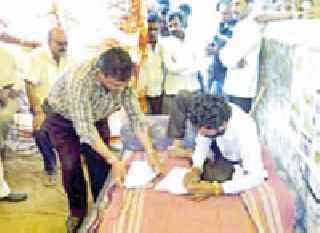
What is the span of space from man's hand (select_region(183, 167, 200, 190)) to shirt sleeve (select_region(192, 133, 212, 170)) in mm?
49

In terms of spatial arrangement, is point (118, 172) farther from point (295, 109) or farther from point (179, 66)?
point (295, 109)

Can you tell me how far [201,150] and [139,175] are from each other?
0.30m

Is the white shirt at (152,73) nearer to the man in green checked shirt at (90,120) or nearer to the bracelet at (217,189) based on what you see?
the man in green checked shirt at (90,120)

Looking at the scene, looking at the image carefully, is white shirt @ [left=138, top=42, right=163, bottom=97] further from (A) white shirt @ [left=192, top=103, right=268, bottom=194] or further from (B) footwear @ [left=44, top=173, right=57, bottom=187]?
(B) footwear @ [left=44, top=173, right=57, bottom=187]

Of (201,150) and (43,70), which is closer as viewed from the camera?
(201,150)

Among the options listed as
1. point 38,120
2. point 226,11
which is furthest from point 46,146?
point 226,11

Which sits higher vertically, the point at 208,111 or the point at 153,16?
the point at 153,16

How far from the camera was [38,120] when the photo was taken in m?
2.39

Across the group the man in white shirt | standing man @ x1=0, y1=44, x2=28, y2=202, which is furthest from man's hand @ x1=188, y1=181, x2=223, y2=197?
standing man @ x1=0, y1=44, x2=28, y2=202

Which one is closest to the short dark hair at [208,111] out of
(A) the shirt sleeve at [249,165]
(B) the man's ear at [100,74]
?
(A) the shirt sleeve at [249,165]

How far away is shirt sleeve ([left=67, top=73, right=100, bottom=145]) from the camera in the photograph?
2199 mm

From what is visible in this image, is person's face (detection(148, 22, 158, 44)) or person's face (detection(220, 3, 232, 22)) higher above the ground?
person's face (detection(220, 3, 232, 22))

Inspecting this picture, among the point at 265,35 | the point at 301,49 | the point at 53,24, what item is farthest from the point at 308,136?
the point at 53,24

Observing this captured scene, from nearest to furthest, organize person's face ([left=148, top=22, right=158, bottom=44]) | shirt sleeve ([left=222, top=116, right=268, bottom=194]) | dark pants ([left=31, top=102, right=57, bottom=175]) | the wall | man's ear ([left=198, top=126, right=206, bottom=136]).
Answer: the wall
shirt sleeve ([left=222, top=116, right=268, bottom=194])
man's ear ([left=198, top=126, right=206, bottom=136])
person's face ([left=148, top=22, right=158, bottom=44])
dark pants ([left=31, top=102, right=57, bottom=175])
